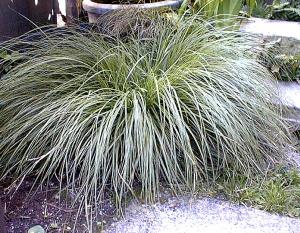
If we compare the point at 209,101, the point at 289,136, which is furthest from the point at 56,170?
the point at 289,136

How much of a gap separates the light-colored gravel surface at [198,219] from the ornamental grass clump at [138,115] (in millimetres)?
76

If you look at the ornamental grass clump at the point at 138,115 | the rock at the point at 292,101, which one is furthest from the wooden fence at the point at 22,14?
the rock at the point at 292,101

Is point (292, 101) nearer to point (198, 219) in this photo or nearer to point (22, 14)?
point (198, 219)

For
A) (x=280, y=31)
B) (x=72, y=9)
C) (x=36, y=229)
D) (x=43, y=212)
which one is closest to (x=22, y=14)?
(x=72, y=9)

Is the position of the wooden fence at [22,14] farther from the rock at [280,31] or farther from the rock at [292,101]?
the rock at [292,101]

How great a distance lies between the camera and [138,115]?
1.65 metres

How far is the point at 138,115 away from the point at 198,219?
0.47 metres

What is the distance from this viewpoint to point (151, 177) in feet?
5.24

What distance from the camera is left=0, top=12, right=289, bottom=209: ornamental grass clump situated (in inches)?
63.7

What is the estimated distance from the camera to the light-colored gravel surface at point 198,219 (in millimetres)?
1523

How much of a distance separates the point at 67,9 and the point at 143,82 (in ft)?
3.89

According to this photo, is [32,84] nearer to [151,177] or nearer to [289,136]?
[151,177]

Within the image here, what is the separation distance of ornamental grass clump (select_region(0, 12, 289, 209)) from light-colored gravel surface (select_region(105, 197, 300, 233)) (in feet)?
0.25

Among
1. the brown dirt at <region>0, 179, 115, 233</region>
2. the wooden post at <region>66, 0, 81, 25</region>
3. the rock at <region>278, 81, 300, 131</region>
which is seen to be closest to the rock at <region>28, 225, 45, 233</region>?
the brown dirt at <region>0, 179, 115, 233</region>
